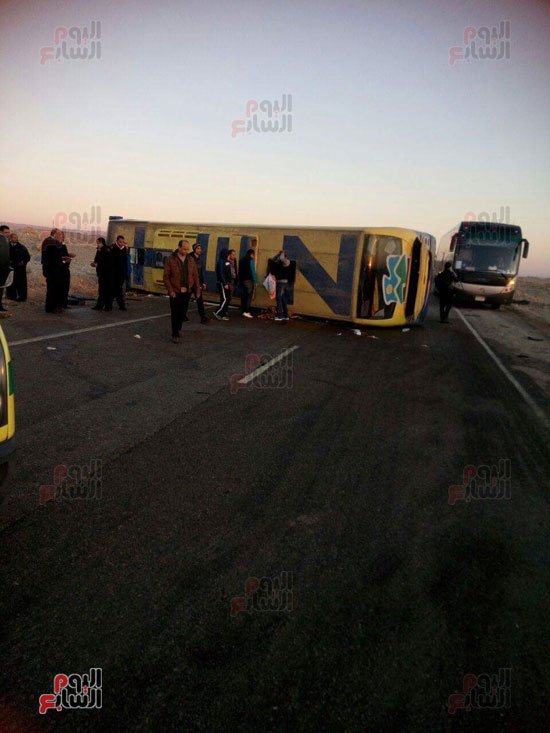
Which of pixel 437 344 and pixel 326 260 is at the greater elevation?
pixel 326 260

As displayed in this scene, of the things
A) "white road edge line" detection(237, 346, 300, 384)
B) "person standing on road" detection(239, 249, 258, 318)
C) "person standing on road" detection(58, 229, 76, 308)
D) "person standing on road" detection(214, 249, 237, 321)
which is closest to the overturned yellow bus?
"person standing on road" detection(239, 249, 258, 318)

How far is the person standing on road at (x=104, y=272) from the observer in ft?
41.1

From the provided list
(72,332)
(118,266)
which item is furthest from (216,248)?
(72,332)

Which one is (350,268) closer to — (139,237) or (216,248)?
(216,248)

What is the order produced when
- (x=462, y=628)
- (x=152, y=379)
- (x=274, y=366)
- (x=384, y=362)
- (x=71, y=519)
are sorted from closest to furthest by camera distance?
(x=462, y=628) < (x=71, y=519) < (x=152, y=379) < (x=274, y=366) < (x=384, y=362)

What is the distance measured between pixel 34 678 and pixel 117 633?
0.38 meters

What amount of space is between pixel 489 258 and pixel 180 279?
54.9 ft

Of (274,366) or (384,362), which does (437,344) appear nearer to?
(384,362)

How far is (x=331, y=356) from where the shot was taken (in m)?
9.58

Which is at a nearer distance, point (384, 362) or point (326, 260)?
point (384, 362)

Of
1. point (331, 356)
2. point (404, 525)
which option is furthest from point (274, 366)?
point (404, 525)

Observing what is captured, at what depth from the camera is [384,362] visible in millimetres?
9297

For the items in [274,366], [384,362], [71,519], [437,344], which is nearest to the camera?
[71,519]

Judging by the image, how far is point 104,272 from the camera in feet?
42.1
